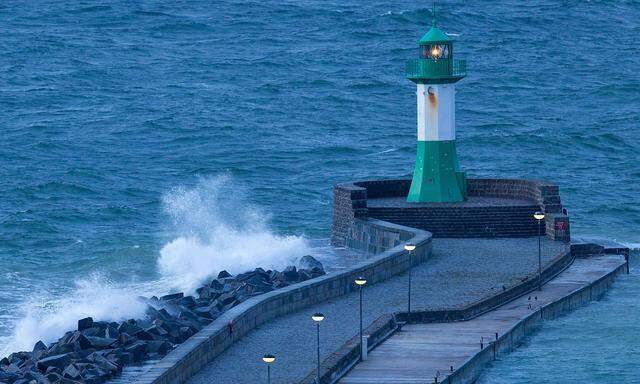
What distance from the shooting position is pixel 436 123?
146 ft

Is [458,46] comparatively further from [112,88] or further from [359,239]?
[359,239]

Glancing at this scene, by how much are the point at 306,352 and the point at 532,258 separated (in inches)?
420

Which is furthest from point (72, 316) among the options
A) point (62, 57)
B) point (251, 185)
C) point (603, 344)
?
point (62, 57)

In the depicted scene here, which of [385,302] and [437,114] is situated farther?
[437,114]

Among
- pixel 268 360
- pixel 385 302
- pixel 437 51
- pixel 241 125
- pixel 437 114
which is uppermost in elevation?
pixel 437 51

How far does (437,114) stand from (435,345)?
14018 millimetres

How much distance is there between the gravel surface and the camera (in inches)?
1137

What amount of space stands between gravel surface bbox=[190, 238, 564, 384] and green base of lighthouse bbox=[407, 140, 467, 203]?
2.43 metres

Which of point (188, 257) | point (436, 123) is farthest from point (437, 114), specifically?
point (188, 257)

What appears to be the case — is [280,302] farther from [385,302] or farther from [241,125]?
[241,125]

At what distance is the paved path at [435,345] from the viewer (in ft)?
95.0

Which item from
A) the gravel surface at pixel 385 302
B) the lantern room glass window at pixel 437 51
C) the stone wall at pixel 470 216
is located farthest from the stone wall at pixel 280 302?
the lantern room glass window at pixel 437 51

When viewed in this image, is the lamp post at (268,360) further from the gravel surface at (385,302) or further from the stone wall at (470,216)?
the stone wall at (470,216)

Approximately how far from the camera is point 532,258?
39469 mm
